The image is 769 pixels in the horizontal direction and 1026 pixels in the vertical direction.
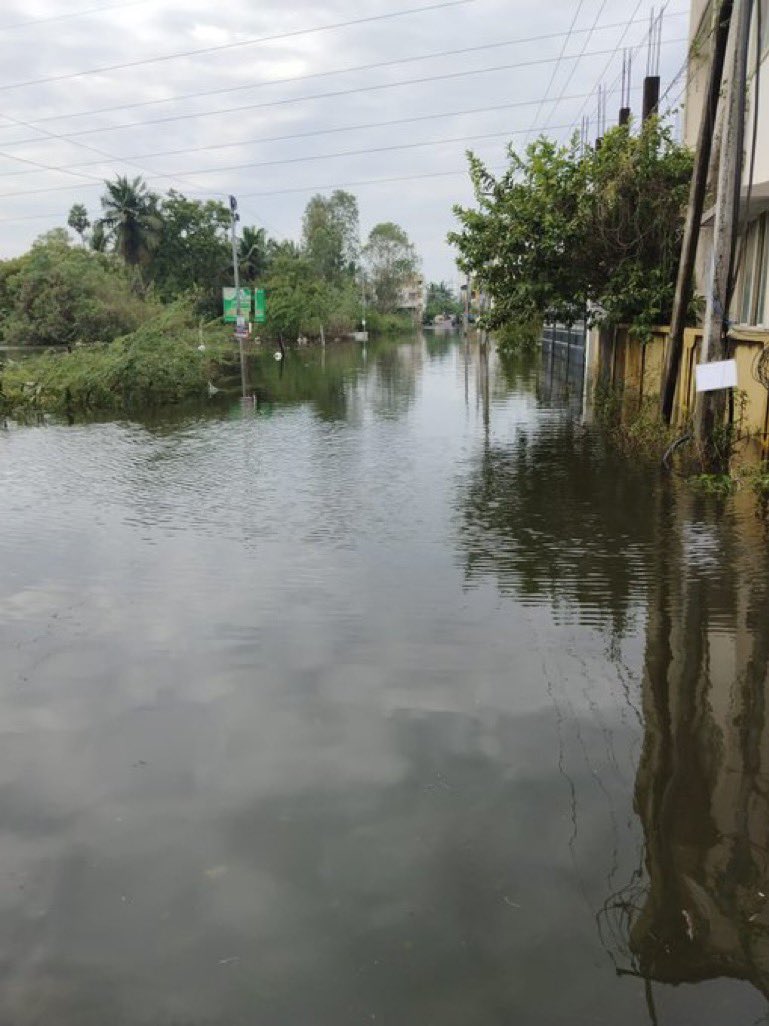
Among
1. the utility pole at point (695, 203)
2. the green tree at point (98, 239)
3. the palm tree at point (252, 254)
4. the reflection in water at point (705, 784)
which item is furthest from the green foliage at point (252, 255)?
the reflection in water at point (705, 784)

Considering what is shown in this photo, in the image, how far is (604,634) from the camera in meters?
6.27

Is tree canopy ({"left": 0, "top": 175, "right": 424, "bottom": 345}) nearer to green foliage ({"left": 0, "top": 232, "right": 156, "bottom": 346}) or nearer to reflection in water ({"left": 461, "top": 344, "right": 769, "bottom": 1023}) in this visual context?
green foliage ({"left": 0, "top": 232, "right": 156, "bottom": 346})

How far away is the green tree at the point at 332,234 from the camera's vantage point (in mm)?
90000

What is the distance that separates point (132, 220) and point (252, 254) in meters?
10.2

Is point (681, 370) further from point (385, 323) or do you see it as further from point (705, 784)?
point (385, 323)

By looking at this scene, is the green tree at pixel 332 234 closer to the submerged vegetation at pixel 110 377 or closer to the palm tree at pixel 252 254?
the palm tree at pixel 252 254

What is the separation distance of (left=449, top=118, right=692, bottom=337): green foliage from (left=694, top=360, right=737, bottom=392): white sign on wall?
6.90 metres

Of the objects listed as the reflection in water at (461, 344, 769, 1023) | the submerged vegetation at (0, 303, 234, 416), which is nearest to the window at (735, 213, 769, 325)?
the reflection in water at (461, 344, 769, 1023)

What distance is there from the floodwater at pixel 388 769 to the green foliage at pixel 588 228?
8843 millimetres

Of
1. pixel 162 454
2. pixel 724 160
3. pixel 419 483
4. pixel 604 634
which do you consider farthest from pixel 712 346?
pixel 162 454

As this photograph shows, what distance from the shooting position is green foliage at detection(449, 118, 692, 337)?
55.5 ft

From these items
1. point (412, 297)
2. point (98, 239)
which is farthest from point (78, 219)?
point (412, 297)

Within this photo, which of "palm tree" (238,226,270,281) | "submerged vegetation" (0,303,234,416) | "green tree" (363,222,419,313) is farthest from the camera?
"green tree" (363,222,419,313)

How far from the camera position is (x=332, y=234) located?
9150 centimetres
